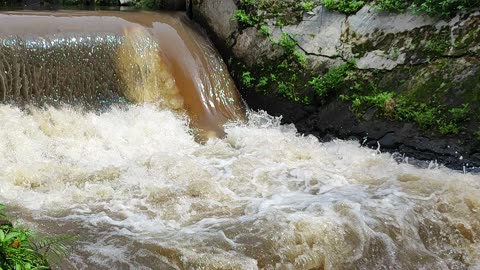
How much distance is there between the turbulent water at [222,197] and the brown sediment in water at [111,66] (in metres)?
0.25

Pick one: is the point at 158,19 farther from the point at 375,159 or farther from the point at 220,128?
the point at 375,159

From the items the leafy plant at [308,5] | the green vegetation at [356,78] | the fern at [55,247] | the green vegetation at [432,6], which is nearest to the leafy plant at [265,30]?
the green vegetation at [356,78]

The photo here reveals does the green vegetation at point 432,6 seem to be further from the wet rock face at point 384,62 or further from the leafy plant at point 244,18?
the leafy plant at point 244,18

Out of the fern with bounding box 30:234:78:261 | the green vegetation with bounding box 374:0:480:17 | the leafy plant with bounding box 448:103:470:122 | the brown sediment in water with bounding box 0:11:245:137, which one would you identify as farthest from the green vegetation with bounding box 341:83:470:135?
the fern with bounding box 30:234:78:261

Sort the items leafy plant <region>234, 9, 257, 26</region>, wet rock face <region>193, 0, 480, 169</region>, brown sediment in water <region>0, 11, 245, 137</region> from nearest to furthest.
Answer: wet rock face <region>193, 0, 480, 169</region>, brown sediment in water <region>0, 11, 245, 137</region>, leafy plant <region>234, 9, 257, 26</region>

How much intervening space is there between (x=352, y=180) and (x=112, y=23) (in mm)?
4082

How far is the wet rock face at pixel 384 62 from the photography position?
5551mm

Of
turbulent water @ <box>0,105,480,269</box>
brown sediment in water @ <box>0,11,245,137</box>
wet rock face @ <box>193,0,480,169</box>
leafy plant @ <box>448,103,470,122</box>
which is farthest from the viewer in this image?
brown sediment in water @ <box>0,11,245,137</box>

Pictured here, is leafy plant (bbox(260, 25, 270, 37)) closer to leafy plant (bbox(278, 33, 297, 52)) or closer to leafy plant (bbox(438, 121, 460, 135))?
leafy plant (bbox(278, 33, 297, 52))

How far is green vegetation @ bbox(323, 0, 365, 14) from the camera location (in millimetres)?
6771

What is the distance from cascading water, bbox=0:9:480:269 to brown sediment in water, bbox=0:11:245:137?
0.03 metres

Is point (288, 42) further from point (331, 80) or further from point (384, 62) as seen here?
point (384, 62)

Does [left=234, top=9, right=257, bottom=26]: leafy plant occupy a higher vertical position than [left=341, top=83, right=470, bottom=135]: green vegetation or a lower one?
higher

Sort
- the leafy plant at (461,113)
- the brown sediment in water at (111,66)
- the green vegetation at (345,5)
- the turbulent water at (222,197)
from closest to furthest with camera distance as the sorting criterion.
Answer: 1. the turbulent water at (222,197)
2. the leafy plant at (461,113)
3. the brown sediment in water at (111,66)
4. the green vegetation at (345,5)
